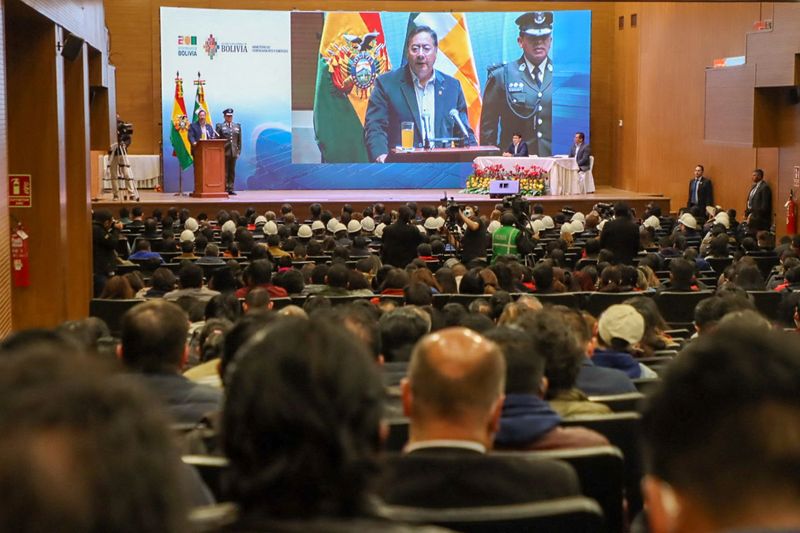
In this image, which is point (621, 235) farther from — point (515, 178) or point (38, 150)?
point (515, 178)

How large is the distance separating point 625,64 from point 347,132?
5718 mm

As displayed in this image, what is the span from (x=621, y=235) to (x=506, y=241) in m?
1.08

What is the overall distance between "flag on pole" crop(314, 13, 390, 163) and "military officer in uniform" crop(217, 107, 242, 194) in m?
2.39

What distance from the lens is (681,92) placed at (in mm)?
20062

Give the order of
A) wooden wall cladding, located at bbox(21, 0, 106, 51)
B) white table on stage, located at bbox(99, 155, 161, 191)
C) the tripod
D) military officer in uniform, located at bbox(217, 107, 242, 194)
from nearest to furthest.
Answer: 1. wooden wall cladding, located at bbox(21, 0, 106, 51)
2. the tripod
3. military officer in uniform, located at bbox(217, 107, 242, 194)
4. white table on stage, located at bbox(99, 155, 161, 191)

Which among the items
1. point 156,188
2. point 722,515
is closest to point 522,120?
point 156,188

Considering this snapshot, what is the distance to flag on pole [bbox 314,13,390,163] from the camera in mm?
21828

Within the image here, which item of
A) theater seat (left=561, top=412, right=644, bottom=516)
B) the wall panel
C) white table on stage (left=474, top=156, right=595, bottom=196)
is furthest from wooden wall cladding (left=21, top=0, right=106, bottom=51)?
the wall panel

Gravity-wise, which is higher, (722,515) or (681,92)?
(681,92)

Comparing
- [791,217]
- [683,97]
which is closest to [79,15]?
[791,217]

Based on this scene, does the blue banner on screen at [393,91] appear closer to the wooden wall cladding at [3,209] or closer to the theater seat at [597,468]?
the wooden wall cladding at [3,209]

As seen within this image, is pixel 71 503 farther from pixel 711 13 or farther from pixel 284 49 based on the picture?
pixel 284 49

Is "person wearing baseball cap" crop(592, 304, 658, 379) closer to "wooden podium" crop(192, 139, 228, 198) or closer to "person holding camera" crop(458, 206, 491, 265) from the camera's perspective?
"person holding camera" crop(458, 206, 491, 265)

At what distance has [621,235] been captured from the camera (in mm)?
10555
